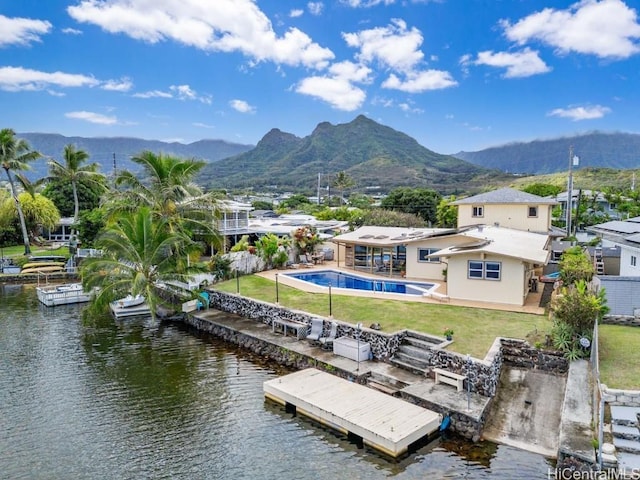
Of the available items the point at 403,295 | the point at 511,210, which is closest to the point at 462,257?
the point at 403,295

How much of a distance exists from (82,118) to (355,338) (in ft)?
520

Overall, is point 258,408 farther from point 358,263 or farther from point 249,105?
point 249,105

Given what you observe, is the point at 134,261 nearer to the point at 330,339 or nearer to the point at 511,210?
the point at 330,339

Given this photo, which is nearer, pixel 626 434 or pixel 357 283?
pixel 626 434

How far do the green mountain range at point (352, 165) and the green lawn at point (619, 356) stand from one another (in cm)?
9362

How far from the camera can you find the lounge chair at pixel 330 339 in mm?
15089

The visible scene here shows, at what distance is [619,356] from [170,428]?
11764 millimetres

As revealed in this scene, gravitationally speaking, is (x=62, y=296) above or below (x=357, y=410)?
above

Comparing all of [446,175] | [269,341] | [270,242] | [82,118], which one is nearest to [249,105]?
[82,118]

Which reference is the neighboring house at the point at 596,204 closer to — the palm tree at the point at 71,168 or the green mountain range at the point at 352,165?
the palm tree at the point at 71,168

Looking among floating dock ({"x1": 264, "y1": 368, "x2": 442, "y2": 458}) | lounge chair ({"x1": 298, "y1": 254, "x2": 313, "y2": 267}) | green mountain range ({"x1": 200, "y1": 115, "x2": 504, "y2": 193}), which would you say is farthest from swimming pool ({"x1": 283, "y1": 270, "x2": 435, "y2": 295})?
green mountain range ({"x1": 200, "y1": 115, "x2": 504, "y2": 193})

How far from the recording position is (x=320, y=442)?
404 inches

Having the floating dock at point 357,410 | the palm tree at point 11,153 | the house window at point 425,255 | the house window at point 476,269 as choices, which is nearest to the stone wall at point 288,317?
the floating dock at point 357,410

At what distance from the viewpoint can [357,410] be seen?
422 inches
